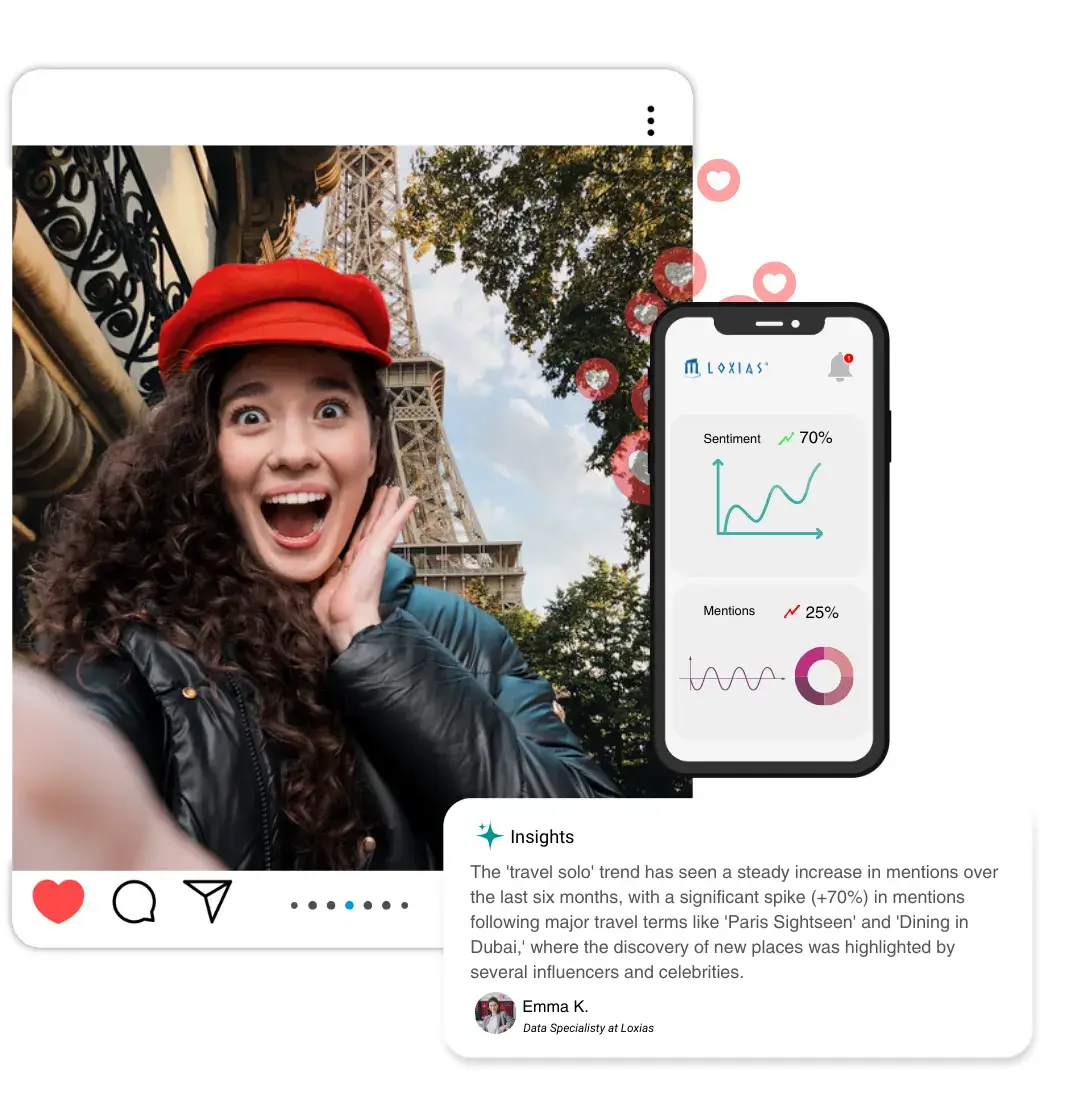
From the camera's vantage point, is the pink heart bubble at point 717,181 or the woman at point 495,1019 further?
the pink heart bubble at point 717,181

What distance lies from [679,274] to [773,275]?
0.64 ft

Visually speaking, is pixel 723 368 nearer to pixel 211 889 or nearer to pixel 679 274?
pixel 679 274

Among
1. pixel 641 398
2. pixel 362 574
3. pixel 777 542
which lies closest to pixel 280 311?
pixel 362 574

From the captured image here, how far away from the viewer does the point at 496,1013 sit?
1.97m

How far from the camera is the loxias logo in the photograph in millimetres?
2131

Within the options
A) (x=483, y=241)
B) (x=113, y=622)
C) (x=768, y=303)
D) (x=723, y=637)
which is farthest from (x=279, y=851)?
(x=768, y=303)

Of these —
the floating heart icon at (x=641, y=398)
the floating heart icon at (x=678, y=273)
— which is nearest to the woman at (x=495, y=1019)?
the floating heart icon at (x=641, y=398)

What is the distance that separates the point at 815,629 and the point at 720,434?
1.46 feet

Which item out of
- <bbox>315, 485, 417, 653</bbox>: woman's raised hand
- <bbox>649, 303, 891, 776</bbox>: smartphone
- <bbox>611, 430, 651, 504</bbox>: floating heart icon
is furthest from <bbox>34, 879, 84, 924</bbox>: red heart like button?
<bbox>611, 430, 651, 504</bbox>: floating heart icon

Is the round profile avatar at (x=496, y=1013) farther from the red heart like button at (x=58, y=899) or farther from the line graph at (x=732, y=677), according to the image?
the red heart like button at (x=58, y=899)

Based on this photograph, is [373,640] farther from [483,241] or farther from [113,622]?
[483,241]

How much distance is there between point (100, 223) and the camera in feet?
7.24

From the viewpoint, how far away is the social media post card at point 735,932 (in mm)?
1973

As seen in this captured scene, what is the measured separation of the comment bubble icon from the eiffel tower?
0.86 metres
